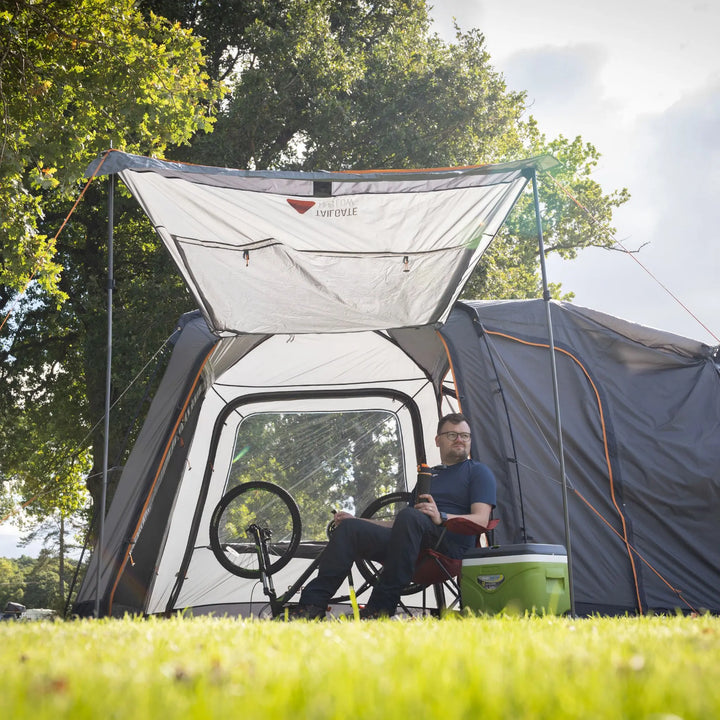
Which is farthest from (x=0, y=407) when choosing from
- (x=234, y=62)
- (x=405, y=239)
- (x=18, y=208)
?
(x=405, y=239)

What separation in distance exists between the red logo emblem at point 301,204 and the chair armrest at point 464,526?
1.70 m

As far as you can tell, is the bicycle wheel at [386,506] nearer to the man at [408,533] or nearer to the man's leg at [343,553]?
the man at [408,533]

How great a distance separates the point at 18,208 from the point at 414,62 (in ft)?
20.6

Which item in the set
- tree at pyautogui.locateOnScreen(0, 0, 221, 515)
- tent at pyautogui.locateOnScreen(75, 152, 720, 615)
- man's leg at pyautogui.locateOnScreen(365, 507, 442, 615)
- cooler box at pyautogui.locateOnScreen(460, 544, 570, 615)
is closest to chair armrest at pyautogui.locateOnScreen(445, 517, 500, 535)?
man's leg at pyautogui.locateOnScreen(365, 507, 442, 615)

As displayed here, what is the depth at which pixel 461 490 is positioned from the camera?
150 inches

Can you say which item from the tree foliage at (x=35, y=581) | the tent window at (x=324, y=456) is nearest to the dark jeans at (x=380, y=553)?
the tent window at (x=324, y=456)

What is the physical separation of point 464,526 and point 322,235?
1.66 metres

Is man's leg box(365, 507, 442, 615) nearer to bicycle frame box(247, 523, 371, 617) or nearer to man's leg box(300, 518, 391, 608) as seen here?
man's leg box(300, 518, 391, 608)

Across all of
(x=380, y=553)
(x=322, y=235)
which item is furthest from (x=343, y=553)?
(x=322, y=235)

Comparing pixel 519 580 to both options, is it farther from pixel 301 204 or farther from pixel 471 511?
pixel 301 204

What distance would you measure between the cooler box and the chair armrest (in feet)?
0.87

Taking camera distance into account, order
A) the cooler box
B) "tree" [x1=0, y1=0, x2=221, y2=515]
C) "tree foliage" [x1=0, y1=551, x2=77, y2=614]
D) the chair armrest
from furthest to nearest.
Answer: "tree foliage" [x1=0, y1=551, x2=77, y2=614]
"tree" [x1=0, y1=0, x2=221, y2=515]
the chair armrest
the cooler box

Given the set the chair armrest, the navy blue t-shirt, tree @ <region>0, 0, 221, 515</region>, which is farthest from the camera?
tree @ <region>0, 0, 221, 515</region>

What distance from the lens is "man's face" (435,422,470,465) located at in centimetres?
393
